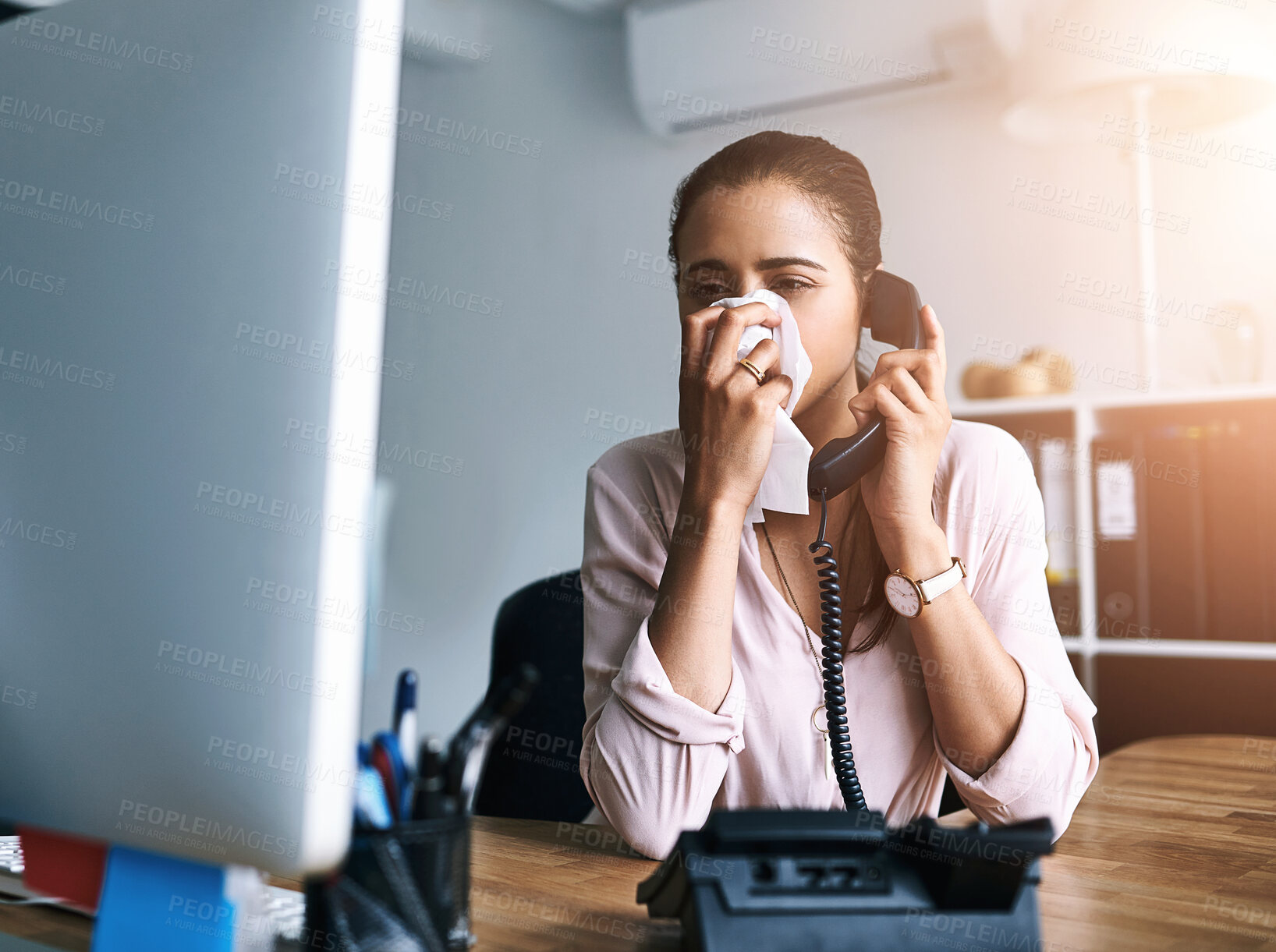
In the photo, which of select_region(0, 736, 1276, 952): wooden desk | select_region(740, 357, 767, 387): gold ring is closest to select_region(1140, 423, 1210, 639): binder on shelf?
select_region(0, 736, 1276, 952): wooden desk

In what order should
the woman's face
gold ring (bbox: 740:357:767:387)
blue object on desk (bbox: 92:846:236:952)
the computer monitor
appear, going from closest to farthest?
the computer monitor
blue object on desk (bbox: 92:846:236:952)
gold ring (bbox: 740:357:767:387)
the woman's face

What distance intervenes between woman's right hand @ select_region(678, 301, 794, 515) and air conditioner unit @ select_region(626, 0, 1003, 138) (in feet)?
2.65

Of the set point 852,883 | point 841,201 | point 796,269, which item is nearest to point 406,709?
point 852,883

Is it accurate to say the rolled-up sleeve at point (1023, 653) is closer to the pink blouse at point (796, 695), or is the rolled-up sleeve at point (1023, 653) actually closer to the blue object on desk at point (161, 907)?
the pink blouse at point (796, 695)

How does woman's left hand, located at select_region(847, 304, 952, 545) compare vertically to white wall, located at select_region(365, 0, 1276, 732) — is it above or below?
below

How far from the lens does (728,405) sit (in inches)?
40.9

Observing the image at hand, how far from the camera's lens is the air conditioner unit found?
5.86 feet

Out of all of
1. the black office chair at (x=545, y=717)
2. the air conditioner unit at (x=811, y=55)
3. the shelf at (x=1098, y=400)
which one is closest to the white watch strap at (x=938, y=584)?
the black office chair at (x=545, y=717)

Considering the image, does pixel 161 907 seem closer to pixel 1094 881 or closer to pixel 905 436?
pixel 1094 881

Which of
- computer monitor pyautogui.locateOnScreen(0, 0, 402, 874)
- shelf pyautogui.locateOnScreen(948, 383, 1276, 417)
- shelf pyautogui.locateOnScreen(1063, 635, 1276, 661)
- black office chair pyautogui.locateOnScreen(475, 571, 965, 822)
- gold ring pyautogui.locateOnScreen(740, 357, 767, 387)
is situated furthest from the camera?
shelf pyautogui.locateOnScreen(948, 383, 1276, 417)

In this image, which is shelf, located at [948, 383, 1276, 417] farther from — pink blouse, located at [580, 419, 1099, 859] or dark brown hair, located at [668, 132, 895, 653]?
pink blouse, located at [580, 419, 1099, 859]

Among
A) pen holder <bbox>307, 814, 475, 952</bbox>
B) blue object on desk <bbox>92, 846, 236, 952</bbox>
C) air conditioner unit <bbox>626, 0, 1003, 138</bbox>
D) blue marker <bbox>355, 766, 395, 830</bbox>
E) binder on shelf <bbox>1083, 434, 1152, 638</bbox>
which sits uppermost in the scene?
air conditioner unit <bbox>626, 0, 1003, 138</bbox>

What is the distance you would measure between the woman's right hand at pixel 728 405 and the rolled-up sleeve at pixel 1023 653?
25 cm

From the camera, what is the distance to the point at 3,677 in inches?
24.6
